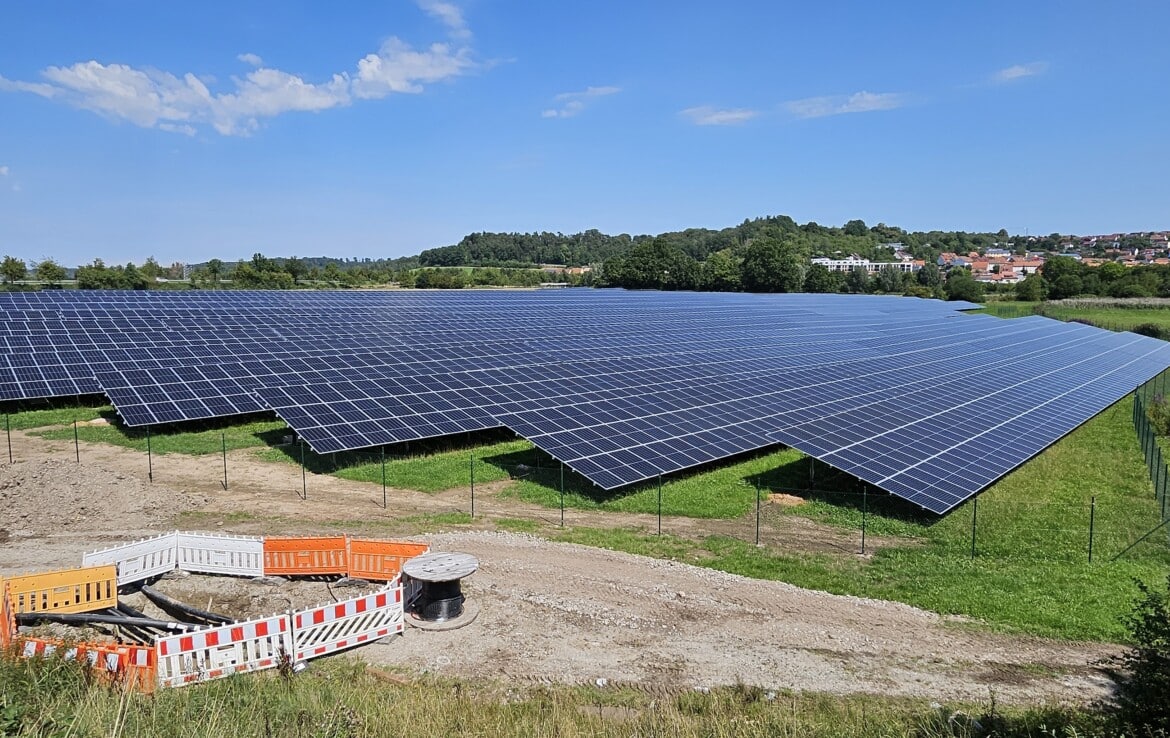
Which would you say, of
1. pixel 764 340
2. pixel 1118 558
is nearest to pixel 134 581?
pixel 1118 558

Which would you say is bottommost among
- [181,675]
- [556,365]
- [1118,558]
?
[1118,558]

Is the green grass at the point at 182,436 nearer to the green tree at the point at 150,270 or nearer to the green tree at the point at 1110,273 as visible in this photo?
the green tree at the point at 150,270

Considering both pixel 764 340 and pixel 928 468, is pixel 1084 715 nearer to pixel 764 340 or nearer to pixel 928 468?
pixel 928 468

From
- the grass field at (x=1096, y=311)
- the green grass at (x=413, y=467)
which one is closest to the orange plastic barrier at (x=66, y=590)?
the green grass at (x=413, y=467)

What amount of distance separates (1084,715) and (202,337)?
47140 mm


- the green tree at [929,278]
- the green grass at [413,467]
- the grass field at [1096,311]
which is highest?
the green tree at [929,278]

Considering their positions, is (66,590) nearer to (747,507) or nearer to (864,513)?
(747,507)

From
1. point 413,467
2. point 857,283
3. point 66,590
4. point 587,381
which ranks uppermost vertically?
point 857,283

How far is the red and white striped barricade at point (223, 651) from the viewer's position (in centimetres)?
1150

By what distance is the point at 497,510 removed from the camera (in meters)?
23.2

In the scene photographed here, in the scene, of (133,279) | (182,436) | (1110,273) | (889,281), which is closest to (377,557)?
(182,436)

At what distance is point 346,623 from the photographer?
44.1ft

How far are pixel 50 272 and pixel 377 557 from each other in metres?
127

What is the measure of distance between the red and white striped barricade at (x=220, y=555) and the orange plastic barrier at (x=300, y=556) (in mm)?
257
